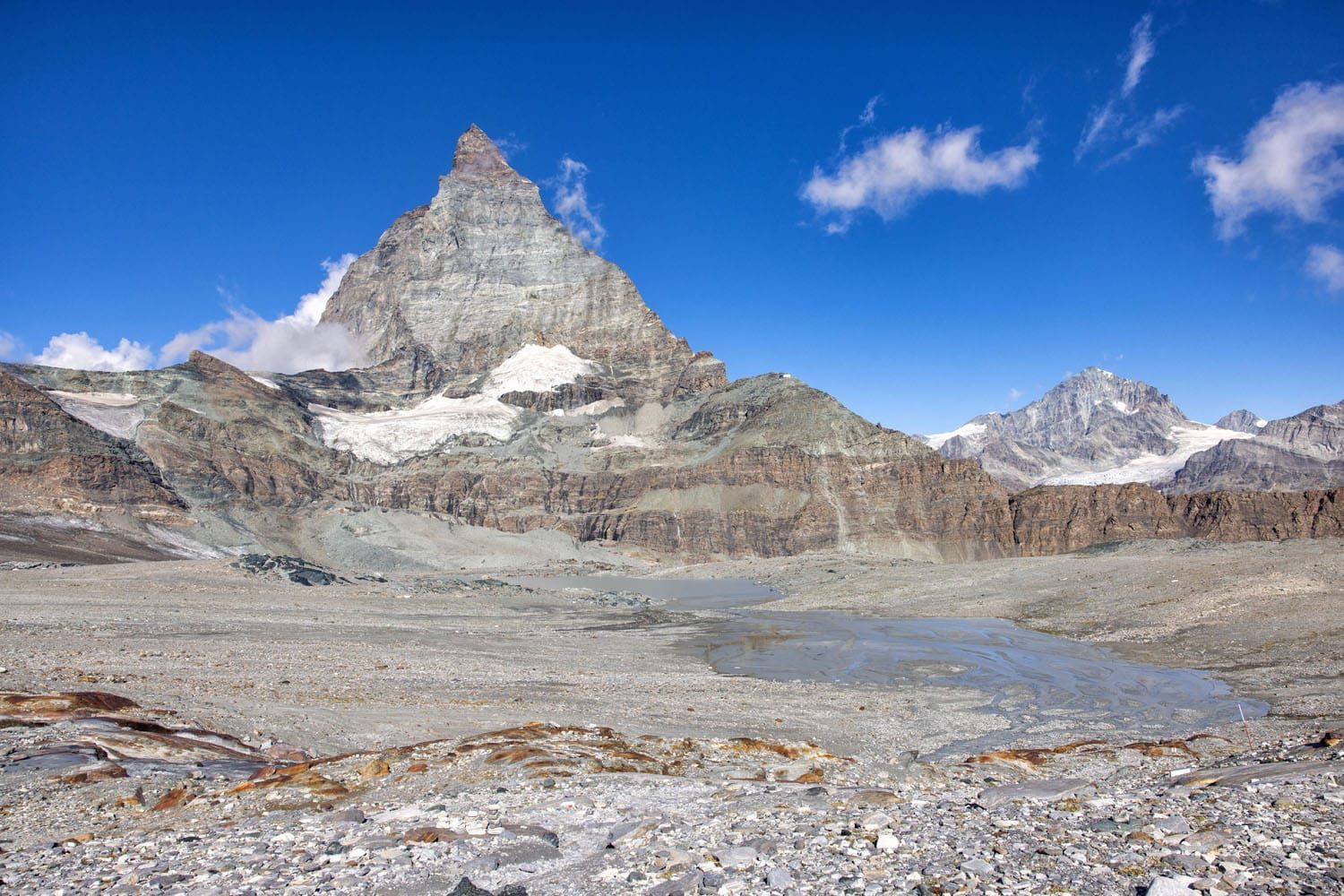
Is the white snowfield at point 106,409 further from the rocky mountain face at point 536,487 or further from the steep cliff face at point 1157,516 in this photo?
the steep cliff face at point 1157,516

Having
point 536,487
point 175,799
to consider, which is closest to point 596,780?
point 175,799

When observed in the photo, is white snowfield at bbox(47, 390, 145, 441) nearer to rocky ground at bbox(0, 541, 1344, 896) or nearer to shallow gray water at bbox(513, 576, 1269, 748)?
shallow gray water at bbox(513, 576, 1269, 748)

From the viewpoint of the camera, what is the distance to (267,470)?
15350 centimetres

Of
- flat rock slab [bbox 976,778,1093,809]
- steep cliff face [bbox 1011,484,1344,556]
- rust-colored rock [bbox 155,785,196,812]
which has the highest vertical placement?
steep cliff face [bbox 1011,484,1344,556]

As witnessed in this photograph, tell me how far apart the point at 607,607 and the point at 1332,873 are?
6365cm

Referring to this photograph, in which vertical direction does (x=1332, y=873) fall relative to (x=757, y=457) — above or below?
below

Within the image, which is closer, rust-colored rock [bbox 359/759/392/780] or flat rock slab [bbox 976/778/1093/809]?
flat rock slab [bbox 976/778/1093/809]

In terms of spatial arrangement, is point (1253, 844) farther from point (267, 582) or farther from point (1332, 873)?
point (267, 582)

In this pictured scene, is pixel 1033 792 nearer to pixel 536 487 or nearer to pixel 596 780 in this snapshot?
pixel 596 780

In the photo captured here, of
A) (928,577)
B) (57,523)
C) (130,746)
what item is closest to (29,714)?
(130,746)

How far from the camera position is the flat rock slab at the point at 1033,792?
959cm

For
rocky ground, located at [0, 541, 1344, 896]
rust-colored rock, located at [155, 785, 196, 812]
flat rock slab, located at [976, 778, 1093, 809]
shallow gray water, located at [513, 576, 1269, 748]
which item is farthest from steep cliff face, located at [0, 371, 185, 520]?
flat rock slab, located at [976, 778, 1093, 809]

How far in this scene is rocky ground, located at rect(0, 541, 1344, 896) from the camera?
696cm

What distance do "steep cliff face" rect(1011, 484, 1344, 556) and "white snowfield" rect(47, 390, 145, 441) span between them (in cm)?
16035
